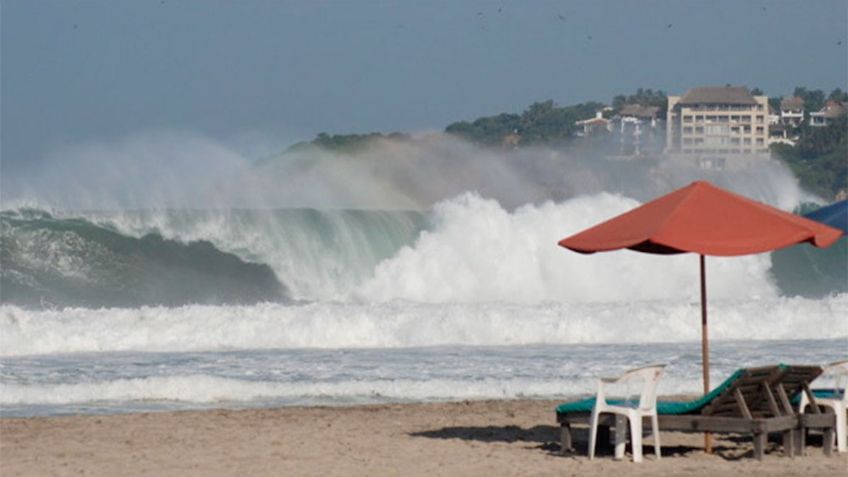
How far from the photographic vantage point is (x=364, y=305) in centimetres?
2698

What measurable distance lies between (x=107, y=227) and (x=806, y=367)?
2628cm

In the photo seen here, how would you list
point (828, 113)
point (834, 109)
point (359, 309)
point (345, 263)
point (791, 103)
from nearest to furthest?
point (359, 309), point (345, 263), point (828, 113), point (834, 109), point (791, 103)

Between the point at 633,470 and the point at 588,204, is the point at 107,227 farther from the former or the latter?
the point at 633,470

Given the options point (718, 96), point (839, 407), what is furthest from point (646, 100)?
point (839, 407)

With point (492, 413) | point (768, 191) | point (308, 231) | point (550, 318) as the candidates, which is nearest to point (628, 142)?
point (768, 191)

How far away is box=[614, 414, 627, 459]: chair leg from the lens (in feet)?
39.6

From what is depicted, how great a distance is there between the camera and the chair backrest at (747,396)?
11.7m

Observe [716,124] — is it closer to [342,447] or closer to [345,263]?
[345,263]

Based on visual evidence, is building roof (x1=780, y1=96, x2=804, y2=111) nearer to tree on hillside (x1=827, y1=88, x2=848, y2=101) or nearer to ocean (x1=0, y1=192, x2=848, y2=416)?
tree on hillside (x1=827, y1=88, x2=848, y2=101)

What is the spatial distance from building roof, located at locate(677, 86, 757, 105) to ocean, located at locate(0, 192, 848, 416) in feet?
246

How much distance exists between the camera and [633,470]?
11672 millimetres

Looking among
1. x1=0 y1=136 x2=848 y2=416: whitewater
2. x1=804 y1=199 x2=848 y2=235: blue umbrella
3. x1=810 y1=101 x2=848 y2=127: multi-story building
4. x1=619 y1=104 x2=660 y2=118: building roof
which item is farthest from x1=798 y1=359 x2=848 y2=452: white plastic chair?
x1=619 y1=104 x2=660 y2=118: building roof

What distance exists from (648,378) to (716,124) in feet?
323

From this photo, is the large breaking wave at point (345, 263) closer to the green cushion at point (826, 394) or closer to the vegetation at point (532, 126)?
the green cushion at point (826, 394)
